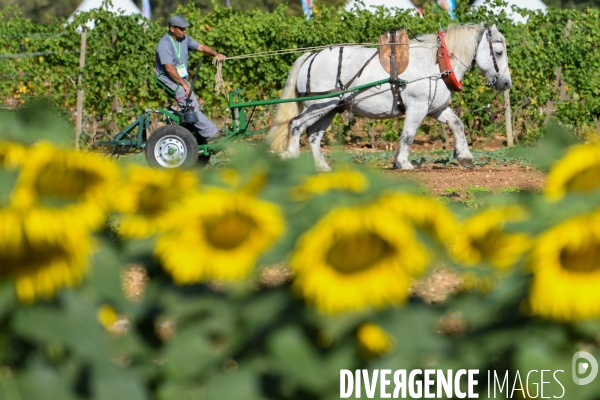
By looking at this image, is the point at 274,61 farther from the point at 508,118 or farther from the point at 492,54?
the point at 492,54

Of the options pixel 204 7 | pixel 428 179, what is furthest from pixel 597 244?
pixel 204 7

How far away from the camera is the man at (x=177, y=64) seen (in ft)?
32.7

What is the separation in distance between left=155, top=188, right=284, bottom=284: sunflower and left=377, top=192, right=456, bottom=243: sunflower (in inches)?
6.3

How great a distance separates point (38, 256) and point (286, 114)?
388 inches

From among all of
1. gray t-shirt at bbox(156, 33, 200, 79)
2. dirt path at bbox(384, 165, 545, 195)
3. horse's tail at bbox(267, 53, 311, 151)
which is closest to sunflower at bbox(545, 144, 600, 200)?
dirt path at bbox(384, 165, 545, 195)

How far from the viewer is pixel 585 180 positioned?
1.42 meters

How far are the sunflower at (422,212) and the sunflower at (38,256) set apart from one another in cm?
41

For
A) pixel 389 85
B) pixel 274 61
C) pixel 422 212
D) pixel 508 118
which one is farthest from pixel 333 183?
pixel 508 118

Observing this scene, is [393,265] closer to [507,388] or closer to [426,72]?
[507,388]

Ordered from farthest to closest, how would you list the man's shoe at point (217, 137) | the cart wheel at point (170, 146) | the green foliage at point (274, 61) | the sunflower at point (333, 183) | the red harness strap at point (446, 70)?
1. the green foliage at point (274, 61)
2. the man's shoe at point (217, 137)
3. the red harness strap at point (446, 70)
4. the cart wheel at point (170, 146)
5. the sunflower at point (333, 183)

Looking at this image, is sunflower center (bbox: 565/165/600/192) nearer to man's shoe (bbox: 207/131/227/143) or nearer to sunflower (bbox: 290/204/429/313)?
sunflower (bbox: 290/204/429/313)

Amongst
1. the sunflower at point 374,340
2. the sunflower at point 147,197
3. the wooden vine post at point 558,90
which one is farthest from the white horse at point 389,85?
the sunflower at point 374,340

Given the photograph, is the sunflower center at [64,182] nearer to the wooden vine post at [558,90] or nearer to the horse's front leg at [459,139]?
the horse's front leg at [459,139]

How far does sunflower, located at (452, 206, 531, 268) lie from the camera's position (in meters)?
1.42
